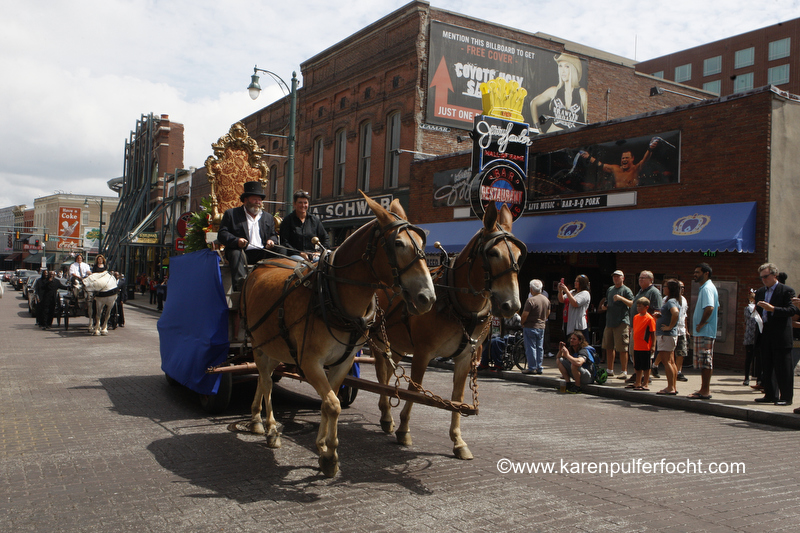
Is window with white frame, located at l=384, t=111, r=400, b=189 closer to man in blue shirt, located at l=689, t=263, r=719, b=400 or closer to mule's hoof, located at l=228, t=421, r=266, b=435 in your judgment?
man in blue shirt, located at l=689, t=263, r=719, b=400

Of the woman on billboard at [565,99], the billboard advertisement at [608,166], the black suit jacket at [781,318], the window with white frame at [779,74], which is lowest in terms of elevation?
the black suit jacket at [781,318]

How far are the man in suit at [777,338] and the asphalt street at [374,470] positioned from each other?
3.46 ft

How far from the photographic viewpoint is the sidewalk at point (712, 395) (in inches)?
344

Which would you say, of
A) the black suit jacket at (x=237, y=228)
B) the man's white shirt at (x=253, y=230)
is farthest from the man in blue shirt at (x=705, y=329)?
the man's white shirt at (x=253, y=230)

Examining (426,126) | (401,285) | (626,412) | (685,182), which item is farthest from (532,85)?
(401,285)

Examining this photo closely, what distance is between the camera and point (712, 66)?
6134 centimetres

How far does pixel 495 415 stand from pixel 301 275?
3.80 m

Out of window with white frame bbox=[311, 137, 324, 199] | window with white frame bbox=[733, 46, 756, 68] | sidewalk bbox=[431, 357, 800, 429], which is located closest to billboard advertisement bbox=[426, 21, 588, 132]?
window with white frame bbox=[311, 137, 324, 199]

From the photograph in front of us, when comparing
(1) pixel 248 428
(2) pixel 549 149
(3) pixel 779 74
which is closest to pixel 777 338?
(1) pixel 248 428

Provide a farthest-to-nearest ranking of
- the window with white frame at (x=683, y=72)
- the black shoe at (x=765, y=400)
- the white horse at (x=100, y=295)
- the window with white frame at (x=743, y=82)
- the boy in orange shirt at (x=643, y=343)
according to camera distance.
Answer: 1. the window with white frame at (x=683, y=72)
2. the window with white frame at (x=743, y=82)
3. the white horse at (x=100, y=295)
4. the boy in orange shirt at (x=643, y=343)
5. the black shoe at (x=765, y=400)

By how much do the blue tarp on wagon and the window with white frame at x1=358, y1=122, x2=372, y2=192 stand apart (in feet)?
62.5

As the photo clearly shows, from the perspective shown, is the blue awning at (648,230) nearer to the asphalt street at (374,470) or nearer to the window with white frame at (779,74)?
A: the asphalt street at (374,470)

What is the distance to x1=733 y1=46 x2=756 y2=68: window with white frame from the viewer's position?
57.4m

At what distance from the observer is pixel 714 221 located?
13422 mm
